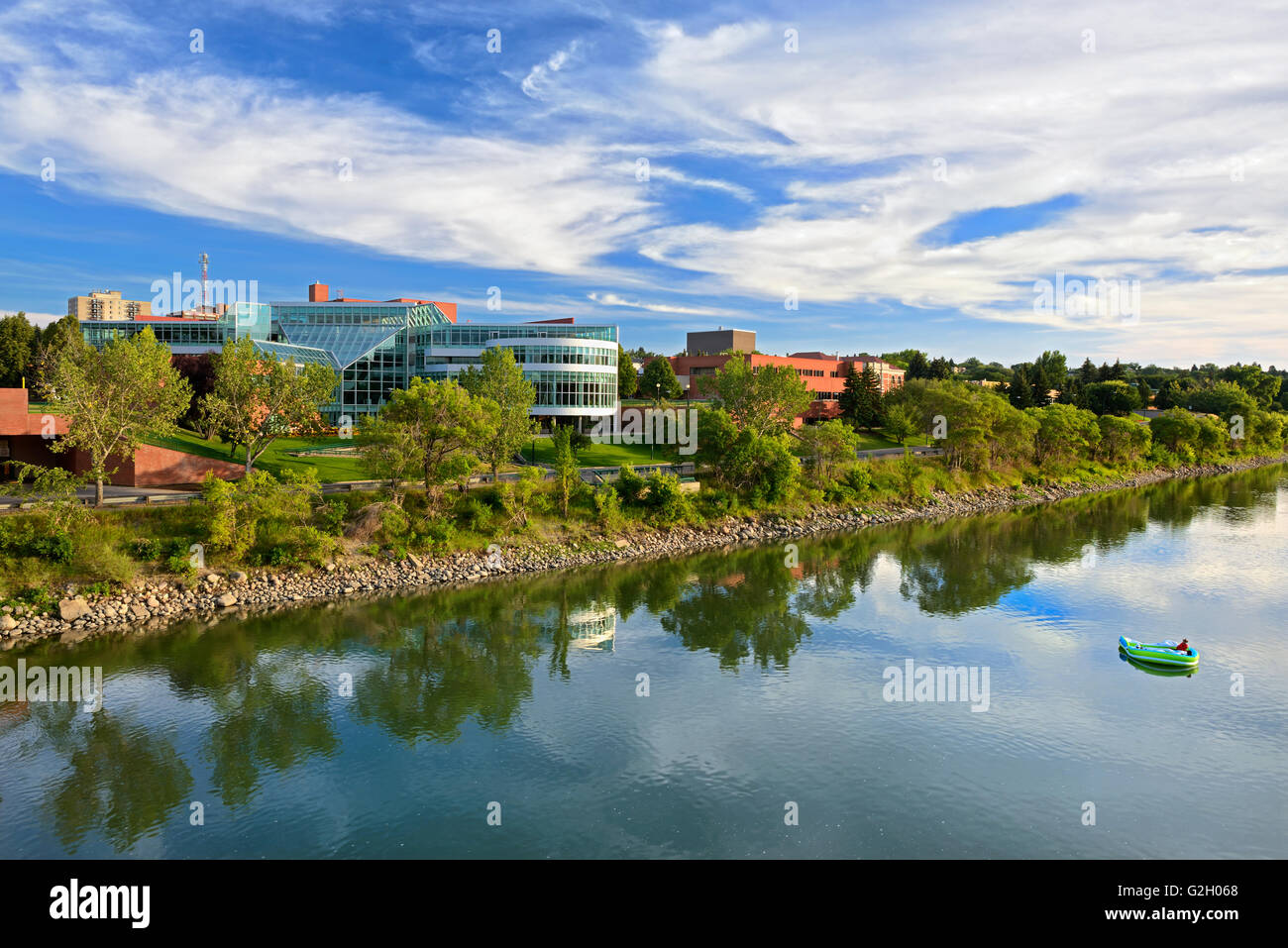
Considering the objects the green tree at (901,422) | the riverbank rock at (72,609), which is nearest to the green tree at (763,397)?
the green tree at (901,422)

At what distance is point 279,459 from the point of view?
5178 centimetres

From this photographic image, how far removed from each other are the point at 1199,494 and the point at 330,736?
265ft

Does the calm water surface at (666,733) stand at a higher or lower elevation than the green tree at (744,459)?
lower

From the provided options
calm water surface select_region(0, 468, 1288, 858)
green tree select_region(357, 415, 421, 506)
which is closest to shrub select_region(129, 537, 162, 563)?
calm water surface select_region(0, 468, 1288, 858)

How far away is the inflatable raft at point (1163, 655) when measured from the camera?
93.7ft

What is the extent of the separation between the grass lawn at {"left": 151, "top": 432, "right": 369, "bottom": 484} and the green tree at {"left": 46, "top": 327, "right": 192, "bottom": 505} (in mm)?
6207

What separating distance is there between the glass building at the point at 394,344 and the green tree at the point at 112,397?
87.0 ft

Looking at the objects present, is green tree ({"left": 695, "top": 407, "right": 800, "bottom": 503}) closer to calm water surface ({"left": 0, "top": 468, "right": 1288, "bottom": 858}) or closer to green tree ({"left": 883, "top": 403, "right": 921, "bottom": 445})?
calm water surface ({"left": 0, "top": 468, "right": 1288, "bottom": 858})

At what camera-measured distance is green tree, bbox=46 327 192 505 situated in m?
37.6

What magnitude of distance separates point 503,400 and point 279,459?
48.8 feet

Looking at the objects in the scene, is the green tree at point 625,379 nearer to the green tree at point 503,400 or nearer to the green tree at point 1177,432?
the green tree at point 503,400

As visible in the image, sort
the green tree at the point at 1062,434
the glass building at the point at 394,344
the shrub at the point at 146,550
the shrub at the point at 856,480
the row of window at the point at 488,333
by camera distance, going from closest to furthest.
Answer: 1. the shrub at the point at 146,550
2. the shrub at the point at 856,480
3. the glass building at the point at 394,344
4. the row of window at the point at 488,333
5. the green tree at the point at 1062,434

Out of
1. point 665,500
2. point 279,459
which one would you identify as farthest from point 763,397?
point 279,459
